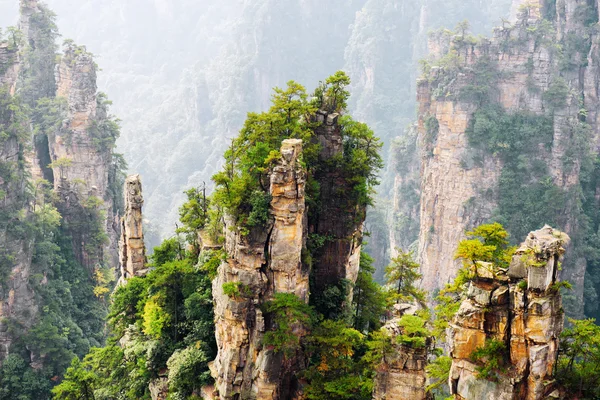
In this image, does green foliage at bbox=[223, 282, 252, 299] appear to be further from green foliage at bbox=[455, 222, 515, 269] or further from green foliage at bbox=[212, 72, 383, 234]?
green foliage at bbox=[455, 222, 515, 269]

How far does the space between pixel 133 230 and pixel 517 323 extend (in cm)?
2152

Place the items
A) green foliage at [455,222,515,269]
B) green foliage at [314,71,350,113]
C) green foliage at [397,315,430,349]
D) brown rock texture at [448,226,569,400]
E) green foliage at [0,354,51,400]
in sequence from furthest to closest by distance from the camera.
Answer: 1. green foliage at [0,354,51,400]
2. green foliage at [314,71,350,113]
3. green foliage at [397,315,430,349]
4. green foliage at [455,222,515,269]
5. brown rock texture at [448,226,569,400]

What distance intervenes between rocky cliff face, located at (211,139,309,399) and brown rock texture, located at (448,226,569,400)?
7.44 meters

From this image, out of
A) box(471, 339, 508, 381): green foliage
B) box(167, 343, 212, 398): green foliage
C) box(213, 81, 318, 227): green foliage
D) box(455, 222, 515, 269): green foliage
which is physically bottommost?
box(167, 343, 212, 398): green foliage

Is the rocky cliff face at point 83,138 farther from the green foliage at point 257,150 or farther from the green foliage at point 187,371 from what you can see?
the green foliage at point 257,150

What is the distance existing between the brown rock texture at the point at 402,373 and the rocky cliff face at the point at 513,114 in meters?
32.2

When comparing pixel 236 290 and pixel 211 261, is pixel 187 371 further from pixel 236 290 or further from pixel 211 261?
pixel 236 290

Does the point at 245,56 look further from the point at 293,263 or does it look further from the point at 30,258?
the point at 293,263

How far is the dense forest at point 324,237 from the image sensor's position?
62.9ft

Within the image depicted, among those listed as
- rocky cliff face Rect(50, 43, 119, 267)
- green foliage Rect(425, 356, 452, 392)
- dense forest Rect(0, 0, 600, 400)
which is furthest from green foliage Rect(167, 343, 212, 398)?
rocky cliff face Rect(50, 43, 119, 267)

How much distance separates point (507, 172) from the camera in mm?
52156

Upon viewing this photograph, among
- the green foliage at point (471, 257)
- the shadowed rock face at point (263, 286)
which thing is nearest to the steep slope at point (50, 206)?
the shadowed rock face at point (263, 286)

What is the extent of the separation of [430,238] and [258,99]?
57.8 meters

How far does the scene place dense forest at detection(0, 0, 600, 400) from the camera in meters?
19.2
